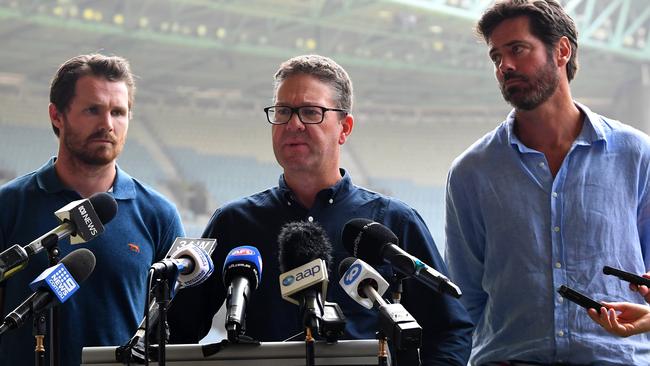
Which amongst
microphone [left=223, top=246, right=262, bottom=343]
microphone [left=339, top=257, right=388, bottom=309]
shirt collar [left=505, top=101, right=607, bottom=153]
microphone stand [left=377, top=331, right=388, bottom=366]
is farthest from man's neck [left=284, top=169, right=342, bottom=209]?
microphone stand [left=377, top=331, right=388, bottom=366]

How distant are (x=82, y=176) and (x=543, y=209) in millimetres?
1240

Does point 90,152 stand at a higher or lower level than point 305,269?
higher

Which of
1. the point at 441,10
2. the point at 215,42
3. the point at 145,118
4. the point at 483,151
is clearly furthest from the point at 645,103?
the point at 483,151

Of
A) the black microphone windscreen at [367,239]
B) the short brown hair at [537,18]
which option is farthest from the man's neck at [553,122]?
the black microphone windscreen at [367,239]

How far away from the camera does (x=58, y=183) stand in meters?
2.44

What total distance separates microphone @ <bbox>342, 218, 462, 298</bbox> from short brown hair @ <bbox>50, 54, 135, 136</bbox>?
115 centimetres

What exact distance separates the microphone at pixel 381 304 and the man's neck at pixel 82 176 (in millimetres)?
1132

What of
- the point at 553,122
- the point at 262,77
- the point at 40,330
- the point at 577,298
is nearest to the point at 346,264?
the point at 577,298

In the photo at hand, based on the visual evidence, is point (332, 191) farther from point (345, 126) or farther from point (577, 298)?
point (577, 298)

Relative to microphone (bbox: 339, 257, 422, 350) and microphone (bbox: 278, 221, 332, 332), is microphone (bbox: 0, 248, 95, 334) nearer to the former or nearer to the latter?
microphone (bbox: 278, 221, 332, 332)

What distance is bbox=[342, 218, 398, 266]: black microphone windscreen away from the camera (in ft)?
5.16

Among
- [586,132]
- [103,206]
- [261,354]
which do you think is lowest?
[261,354]

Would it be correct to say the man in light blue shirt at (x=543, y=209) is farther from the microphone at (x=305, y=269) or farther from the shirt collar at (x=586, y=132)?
the microphone at (x=305, y=269)

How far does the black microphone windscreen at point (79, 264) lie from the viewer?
1.65m
